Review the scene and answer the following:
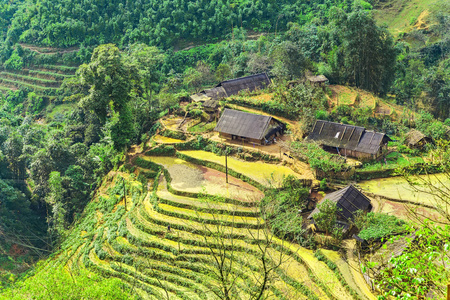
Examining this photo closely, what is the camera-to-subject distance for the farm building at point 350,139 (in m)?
30.7

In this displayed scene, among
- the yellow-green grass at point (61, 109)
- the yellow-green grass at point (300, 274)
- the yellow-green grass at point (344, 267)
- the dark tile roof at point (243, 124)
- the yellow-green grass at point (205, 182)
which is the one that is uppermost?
the dark tile roof at point (243, 124)

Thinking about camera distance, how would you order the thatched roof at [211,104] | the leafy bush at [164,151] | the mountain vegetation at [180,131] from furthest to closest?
1. the thatched roof at [211,104]
2. the leafy bush at [164,151]
3. the mountain vegetation at [180,131]

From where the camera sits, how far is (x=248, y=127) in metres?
34.2

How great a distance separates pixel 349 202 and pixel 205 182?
1085 cm

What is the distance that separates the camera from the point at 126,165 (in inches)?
1410

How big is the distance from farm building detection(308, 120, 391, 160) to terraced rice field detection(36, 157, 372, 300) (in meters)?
7.66

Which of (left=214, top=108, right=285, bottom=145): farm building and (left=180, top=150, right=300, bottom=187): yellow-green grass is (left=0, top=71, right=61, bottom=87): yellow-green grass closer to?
(left=214, top=108, right=285, bottom=145): farm building

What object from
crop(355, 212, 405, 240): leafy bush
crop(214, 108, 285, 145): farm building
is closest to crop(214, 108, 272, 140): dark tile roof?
crop(214, 108, 285, 145): farm building

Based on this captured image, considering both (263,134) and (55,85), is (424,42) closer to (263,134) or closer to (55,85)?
(263,134)

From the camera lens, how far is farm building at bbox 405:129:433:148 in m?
31.4

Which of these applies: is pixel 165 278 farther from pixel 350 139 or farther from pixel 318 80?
pixel 318 80

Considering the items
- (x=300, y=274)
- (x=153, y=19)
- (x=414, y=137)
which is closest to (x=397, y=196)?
(x=414, y=137)

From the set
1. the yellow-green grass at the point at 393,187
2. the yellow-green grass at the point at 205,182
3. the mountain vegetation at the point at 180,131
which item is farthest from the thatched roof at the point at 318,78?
the yellow-green grass at the point at 205,182

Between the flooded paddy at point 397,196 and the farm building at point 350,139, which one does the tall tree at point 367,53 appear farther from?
the flooded paddy at point 397,196
